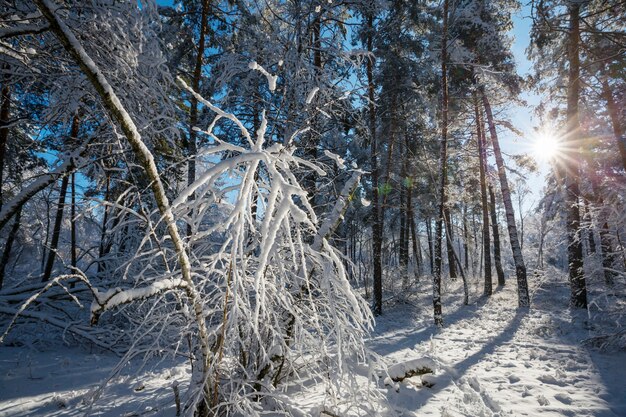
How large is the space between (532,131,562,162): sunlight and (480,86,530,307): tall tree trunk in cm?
170

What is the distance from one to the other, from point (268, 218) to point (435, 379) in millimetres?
4052

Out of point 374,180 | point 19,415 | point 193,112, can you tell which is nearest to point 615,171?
point 374,180

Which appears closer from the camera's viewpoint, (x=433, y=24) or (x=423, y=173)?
(x=433, y=24)

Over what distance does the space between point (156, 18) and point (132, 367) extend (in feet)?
18.5

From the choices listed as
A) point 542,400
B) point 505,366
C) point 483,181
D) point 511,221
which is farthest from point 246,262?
point 483,181

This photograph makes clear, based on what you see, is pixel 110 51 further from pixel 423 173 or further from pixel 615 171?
pixel 615 171

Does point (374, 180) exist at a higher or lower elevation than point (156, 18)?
lower

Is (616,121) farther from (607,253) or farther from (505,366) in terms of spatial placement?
(505,366)

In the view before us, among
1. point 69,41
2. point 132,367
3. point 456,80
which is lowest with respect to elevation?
point 132,367

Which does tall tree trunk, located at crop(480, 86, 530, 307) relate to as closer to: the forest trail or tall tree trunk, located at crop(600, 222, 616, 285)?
the forest trail

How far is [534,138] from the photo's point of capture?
11789 millimetres

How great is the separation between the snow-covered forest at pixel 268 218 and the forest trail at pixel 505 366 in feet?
0.15

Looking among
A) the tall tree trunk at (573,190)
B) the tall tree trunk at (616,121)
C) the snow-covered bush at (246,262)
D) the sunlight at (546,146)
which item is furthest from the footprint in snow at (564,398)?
the tall tree trunk at (616,121)

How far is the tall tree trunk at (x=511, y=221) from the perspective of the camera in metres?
10.3
